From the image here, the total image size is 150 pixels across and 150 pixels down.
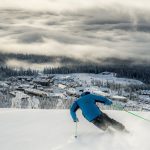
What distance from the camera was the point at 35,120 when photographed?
56.8 ft

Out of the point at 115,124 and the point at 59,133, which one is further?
the point at 59,133

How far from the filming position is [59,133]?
48.1ft

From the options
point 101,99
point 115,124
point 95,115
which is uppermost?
point 101,99

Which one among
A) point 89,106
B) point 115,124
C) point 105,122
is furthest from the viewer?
point 89,106

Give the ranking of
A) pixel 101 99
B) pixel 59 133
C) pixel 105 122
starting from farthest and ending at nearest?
pixel 59 133 → pixel 101 99 → pixel 105 122

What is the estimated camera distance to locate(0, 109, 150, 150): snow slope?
39.4ft

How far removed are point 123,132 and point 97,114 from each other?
93 centimetres

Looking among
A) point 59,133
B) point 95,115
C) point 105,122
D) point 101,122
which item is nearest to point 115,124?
point 105,122

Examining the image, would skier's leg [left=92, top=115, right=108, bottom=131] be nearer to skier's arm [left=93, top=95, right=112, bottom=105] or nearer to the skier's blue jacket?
the skier's blue jacket

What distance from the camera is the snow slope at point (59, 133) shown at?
39.4 feet

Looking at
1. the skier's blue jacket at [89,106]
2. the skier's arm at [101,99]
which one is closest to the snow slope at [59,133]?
the skier's blue jacket at [89,106]

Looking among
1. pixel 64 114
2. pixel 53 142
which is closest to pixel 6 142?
pixel 53 142

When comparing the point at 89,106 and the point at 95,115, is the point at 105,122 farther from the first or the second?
the point at 89,106

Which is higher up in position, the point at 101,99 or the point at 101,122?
the point at 101,99
